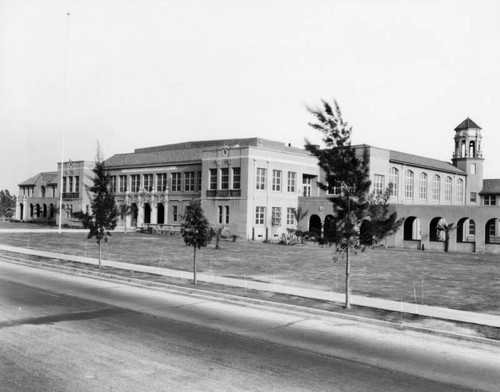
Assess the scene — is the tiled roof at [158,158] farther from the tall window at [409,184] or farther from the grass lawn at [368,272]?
the grass lawn at [368,272]

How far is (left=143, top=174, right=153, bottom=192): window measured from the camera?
218 ft

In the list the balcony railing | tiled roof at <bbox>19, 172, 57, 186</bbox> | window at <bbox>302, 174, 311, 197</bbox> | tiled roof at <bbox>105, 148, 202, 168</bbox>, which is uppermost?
tiled roof at <bbox>105, 148, 202, 168</bbox>

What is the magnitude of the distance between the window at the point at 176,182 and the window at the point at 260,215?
13509 mm

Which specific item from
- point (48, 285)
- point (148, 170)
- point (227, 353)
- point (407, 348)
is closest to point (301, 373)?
point (227, 353)

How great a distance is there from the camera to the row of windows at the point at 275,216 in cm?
5375

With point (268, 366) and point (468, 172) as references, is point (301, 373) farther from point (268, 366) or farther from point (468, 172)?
point (468, 172)

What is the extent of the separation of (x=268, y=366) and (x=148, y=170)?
193ft

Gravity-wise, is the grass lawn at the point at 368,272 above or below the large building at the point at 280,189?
below

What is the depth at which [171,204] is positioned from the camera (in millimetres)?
63094

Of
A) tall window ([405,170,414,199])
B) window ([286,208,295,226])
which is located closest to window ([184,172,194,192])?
window ([286,208,295,226])

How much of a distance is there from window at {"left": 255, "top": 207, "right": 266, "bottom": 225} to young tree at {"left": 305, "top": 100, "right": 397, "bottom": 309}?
36.5 metres

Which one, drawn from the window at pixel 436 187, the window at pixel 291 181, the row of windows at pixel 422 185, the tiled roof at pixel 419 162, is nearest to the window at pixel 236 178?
the window at pixel 291 181

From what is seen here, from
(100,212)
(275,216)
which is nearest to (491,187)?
(275,216)

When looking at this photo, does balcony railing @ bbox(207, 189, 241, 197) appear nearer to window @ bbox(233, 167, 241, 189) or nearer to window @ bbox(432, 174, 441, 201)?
window @ bbox(233, 167, 241, 189)
